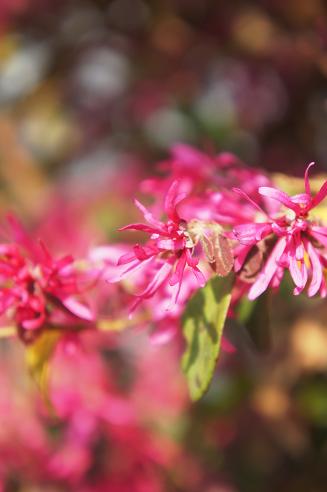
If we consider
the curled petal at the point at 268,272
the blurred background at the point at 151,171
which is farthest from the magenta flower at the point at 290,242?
the blurred background at the point at 151,171

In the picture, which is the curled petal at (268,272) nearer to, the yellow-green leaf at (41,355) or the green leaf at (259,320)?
the green leaf at (259,320)

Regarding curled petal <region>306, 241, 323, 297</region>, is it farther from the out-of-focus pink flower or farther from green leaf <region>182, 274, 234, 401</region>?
the out-of-focus pink flower

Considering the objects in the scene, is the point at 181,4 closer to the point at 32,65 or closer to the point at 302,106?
the point at 302,106

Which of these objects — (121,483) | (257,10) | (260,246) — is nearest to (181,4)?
(257,10)

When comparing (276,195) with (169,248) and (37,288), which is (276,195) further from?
(37,288)

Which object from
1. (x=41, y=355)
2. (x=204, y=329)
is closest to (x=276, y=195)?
(x=204, y=329)

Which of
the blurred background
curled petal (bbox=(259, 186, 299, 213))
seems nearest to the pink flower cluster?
curled petal (bbox=(259, 186, 299, 213))
